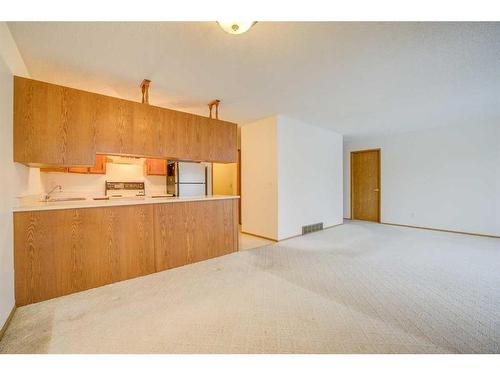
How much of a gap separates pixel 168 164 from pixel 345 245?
12.7 feet

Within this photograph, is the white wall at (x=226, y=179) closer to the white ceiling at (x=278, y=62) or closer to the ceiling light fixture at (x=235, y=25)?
the white ceiling at (x=278, y=62)

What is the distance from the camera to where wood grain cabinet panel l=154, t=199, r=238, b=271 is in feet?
9.01

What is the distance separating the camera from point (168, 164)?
4.43 metres

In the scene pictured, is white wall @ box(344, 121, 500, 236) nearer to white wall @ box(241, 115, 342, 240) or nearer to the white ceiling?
the white ceiling


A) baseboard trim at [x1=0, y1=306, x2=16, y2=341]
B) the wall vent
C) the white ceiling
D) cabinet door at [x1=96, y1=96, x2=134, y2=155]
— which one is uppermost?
the white ceiling

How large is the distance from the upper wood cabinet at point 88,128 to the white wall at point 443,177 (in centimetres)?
524

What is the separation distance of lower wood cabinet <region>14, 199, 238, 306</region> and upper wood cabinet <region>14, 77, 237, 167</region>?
624mm

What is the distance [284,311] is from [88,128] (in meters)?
2.78

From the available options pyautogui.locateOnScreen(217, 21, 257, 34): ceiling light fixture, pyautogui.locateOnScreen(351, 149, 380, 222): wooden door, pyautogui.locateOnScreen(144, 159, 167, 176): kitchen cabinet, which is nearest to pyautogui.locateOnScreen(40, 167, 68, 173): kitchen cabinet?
pyautogui.locateOnScreen(144, 159, 167, 176): kitchen cabinet

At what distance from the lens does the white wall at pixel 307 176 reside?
4.21 meters

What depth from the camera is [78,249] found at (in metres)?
2.17

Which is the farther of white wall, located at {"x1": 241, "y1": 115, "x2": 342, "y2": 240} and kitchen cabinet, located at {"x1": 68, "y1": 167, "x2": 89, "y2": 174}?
white wall, located at {"x1": 241, "y1": 115, "x2": 342, "y2": 240}

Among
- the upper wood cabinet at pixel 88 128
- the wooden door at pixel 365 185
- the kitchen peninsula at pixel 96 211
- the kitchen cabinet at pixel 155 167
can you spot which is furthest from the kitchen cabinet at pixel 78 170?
the wooden door at pixel 365 185

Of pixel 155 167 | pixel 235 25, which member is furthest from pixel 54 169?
pixel 235 25
